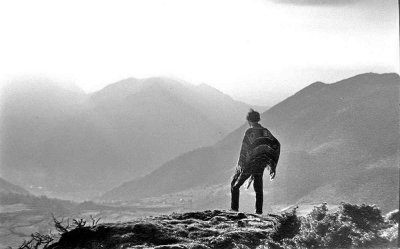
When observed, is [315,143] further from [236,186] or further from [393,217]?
[393,217]

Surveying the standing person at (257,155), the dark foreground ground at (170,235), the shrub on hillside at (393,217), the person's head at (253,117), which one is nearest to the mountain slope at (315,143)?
the standing person at (257,155)

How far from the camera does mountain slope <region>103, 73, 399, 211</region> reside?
255ft

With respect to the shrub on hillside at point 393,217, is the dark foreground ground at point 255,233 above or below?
below

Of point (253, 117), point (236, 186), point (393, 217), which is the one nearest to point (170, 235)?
point (393, 217)

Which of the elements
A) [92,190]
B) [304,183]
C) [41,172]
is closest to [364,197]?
[304,183]

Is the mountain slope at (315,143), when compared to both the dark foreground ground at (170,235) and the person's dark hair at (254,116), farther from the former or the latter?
the dark foreground ground at (170,235)

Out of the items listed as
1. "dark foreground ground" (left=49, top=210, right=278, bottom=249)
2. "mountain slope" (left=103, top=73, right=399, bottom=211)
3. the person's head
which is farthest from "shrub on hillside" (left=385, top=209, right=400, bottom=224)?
"mountain slope" (left=103, top=73, right=399, bottom=211)

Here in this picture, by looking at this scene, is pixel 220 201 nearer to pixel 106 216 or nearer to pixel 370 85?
pixel 106 216

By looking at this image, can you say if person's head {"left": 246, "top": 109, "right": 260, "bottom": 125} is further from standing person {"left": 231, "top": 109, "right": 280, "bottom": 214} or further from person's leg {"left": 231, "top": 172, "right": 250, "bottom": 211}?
person's leg {"left": 231, "top": 172, "right": 250, "bottom": 211}

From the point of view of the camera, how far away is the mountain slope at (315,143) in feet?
255

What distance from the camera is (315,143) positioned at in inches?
3590

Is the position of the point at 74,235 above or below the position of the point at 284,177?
below

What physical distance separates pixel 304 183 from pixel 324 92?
46.8 m

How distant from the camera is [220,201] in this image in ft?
266
